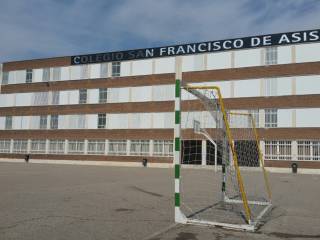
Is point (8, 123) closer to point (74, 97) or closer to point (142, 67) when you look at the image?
point (74, 97)

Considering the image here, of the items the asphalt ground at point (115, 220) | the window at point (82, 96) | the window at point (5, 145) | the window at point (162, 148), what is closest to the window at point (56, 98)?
the window at point (82, 96)

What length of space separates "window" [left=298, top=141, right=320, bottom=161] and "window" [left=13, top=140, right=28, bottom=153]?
3555 centimetres

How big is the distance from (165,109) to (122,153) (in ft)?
25.2

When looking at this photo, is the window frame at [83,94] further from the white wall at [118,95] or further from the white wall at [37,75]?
the white wall at [37,75]

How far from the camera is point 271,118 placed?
41.0m

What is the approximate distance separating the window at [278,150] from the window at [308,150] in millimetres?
1037

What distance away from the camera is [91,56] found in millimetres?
51969

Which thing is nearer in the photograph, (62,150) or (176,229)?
(176,229)

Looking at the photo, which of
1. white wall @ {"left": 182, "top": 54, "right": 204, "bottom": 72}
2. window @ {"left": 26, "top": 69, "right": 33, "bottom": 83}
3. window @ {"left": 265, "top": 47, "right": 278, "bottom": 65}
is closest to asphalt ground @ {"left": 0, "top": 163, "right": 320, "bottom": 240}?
window @ {"left": 265, "top": 47, "right": 278, "bottom": 65}

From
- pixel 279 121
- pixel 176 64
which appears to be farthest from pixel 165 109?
pixel 279 121

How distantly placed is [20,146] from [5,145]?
2882 millimetres

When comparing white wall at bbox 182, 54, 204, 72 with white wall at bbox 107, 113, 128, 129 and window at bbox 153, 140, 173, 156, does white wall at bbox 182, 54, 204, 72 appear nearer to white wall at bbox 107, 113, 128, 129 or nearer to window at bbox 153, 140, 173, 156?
window at bbox 153, 140, 173, 156

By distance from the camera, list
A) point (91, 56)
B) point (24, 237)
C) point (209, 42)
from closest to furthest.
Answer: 1. point (24, 237)
2. point (209, 42)
3. point (91, 56)

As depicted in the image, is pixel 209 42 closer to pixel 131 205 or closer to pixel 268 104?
pixel 268 104
